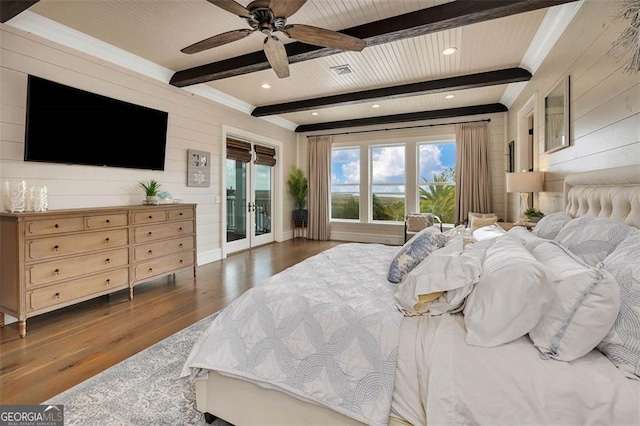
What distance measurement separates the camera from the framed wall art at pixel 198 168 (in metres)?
4.57

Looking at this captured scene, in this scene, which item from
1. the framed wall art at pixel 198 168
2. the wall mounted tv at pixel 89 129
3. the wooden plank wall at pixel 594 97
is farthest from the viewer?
the framed wall art at pixel 198 168

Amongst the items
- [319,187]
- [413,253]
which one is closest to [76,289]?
[413,253]

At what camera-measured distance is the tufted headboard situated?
157cm

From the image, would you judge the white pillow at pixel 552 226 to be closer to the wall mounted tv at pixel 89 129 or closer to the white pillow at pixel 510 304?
the white pillow at pixel 510 304

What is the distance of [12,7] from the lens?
2.39 metres

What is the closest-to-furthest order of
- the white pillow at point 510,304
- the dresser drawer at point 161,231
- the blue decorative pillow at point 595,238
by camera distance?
the white pillow at point 510,304, the blue decorative pillow at point 595,238, the dresser drawer at point 161,231

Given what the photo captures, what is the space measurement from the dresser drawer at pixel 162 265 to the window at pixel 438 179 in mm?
4883

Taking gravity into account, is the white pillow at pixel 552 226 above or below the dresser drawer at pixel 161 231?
above

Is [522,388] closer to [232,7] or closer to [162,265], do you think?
[232,7]

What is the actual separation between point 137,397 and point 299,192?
582 cm

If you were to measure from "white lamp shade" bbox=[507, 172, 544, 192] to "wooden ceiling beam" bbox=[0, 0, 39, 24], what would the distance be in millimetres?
4755

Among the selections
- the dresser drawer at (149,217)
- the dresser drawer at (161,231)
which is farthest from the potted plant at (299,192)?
the dresser drawer at (149,217)

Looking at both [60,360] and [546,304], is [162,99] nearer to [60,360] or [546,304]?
[60,360]

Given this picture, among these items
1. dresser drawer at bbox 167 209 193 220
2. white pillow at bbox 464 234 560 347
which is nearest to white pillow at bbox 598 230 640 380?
white pillow at bbox 464 234 560 347
